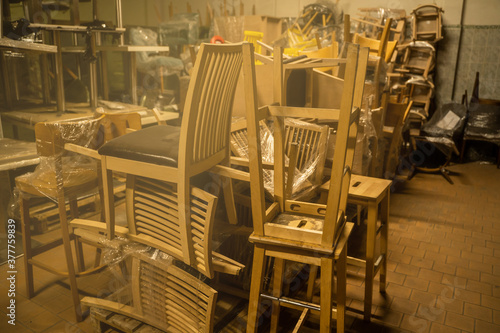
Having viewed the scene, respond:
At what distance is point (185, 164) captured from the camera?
1606 millimetres

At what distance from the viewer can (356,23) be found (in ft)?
22.5

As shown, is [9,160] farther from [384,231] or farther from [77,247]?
[384,231]

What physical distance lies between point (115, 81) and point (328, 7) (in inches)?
150

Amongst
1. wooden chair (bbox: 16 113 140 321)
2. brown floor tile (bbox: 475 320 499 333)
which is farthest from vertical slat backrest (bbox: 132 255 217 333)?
brown floor tile (bbox: 475 320 499 333)

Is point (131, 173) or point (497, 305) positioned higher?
point (131, 173)

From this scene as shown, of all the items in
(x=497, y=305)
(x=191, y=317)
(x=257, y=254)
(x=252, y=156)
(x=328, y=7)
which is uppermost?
(x=328, y=7)

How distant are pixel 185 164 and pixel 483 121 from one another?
5775 mm

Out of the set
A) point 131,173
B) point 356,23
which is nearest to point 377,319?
point 131,173

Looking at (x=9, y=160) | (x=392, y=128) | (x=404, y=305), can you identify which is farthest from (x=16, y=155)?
(x=392, y=128)

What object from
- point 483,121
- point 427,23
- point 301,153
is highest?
point 427,23

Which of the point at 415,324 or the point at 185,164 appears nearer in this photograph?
the point at 185,164

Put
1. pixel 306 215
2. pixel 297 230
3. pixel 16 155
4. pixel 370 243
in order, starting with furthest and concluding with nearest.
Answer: pixel 16 155 → pixel 370 243 → pixel 306 215 → pixel 297 230

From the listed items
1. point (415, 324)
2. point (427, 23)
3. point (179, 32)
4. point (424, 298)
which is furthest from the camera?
point (179, 32)

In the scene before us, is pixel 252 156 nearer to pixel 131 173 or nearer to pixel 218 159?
pixel 218 159
